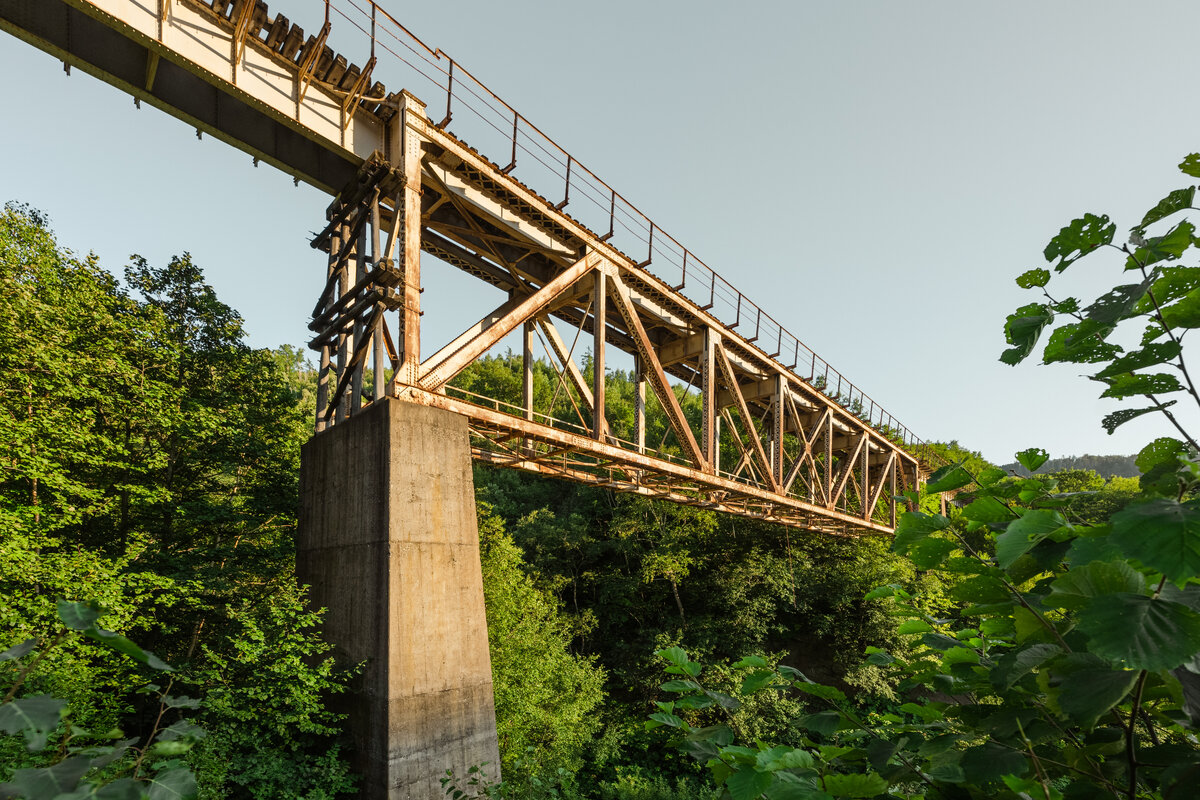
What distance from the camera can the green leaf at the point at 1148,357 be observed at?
4.00 feet

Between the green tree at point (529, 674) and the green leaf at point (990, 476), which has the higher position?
the green leaf at point (990, 476)

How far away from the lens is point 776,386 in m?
21.3

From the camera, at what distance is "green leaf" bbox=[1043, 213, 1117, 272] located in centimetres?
135

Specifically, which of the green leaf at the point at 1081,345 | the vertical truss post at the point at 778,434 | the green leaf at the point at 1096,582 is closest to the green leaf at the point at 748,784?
the green leaf at the point at 1096,582

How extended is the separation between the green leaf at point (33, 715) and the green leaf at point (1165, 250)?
2.34 metres

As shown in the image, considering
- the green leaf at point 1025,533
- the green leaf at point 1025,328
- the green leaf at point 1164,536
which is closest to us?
the green leaf at point 1164,536

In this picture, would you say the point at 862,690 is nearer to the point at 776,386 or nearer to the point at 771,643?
the point at 771,643

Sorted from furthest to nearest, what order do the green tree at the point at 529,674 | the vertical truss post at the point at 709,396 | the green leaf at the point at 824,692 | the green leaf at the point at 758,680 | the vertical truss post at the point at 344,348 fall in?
the green tree at the point at 529,674, the vertical truss post at the point at 709,396, the vertical truss post at the point at 344,348, the green leaf at the point at 758,680, the green leaf at the point at 824,692

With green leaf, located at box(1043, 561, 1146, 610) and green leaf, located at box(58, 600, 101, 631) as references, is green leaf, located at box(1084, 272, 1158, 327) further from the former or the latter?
green leaf, located at box(58, 600, 101, 631)

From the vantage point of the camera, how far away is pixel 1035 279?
1.48 metres

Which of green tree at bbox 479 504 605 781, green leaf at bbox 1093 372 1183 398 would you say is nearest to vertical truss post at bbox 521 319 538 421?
green tree at bbox 479 504 605 781

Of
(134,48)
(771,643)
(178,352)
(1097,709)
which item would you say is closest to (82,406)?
(178,352)

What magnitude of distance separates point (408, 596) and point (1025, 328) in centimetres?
845

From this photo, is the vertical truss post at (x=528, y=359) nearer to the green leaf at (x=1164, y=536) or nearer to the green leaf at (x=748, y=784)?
the green leaf at (x=748, y=784)
